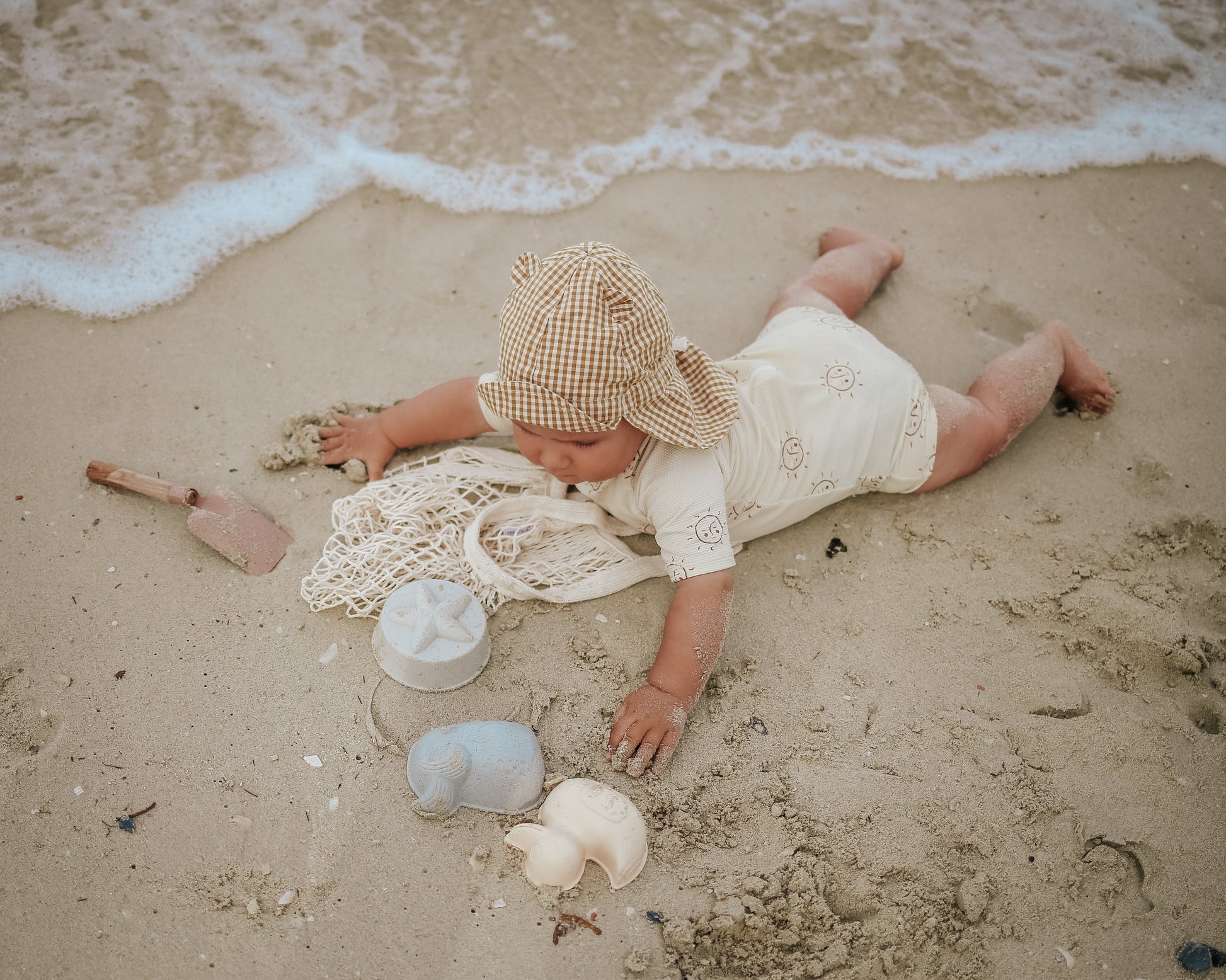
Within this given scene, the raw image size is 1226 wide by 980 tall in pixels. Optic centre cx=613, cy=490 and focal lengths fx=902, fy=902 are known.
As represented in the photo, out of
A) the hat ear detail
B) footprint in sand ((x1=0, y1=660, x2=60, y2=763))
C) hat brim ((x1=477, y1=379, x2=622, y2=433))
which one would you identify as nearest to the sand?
footprint in sand ((x1=0, y1=660, x2=60, y2=763))

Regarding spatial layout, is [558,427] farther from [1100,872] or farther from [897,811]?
[1100,872]

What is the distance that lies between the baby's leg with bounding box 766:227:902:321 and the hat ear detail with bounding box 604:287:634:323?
146cm

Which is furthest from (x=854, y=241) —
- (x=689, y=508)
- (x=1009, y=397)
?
(x=689, y=508)

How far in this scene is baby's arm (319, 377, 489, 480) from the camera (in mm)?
3105

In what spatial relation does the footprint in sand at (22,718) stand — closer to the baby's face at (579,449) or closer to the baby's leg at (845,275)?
the baby's face at (579,449)

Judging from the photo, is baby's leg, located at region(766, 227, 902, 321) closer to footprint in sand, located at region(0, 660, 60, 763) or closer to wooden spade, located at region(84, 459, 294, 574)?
wooden spade, located at region(84, 459, 294, 574)

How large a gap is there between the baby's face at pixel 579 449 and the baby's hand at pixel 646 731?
2.18 feet

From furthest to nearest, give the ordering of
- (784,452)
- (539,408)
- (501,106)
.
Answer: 1. (501,106)
2. (784,452)
3. (539,408)

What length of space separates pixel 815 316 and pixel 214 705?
2.43 meters

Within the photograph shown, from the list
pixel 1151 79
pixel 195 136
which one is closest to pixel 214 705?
pixel 195 136

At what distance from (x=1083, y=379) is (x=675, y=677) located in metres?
2.14

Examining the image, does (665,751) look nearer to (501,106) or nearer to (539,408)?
(539,408)

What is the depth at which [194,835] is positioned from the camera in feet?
7.58

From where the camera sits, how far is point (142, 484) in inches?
115
